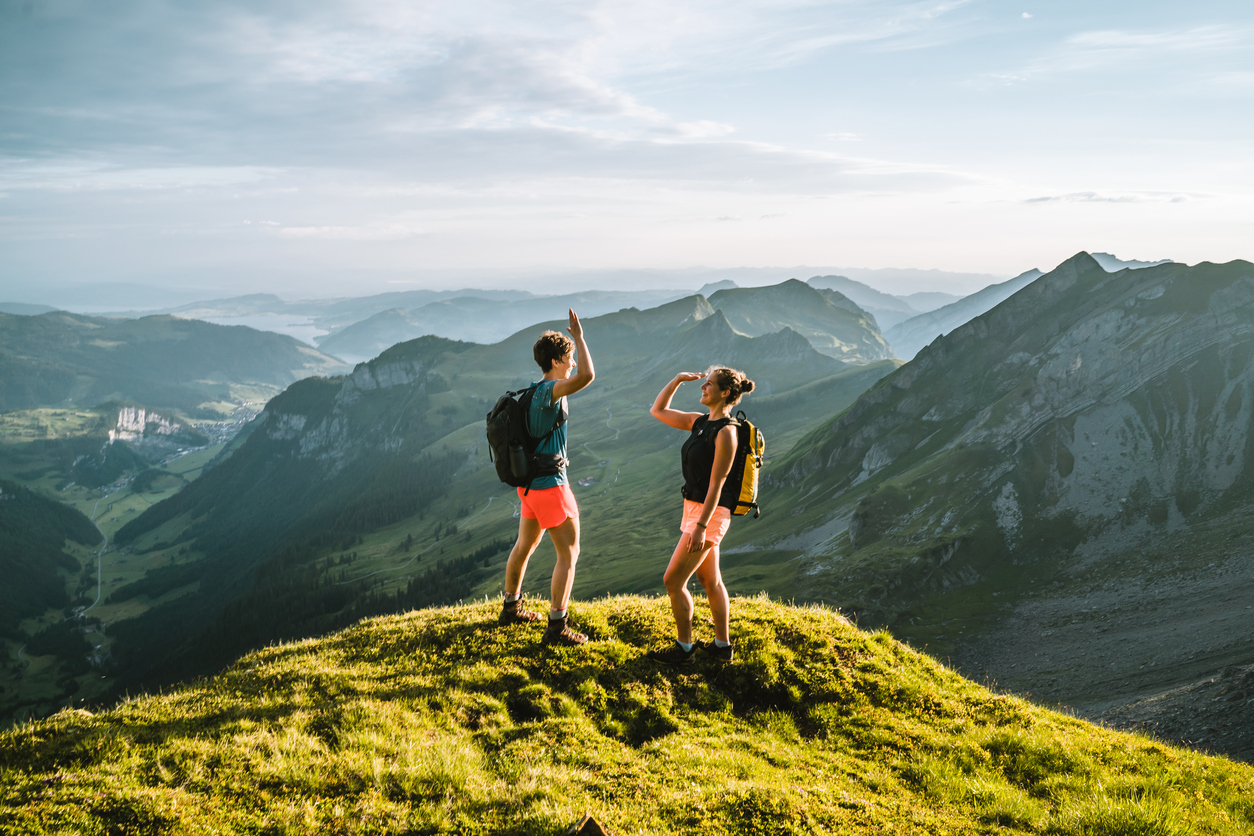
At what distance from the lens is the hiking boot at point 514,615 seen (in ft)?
43.3

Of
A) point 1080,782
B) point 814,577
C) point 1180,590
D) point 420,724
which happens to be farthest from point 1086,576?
point 420,724

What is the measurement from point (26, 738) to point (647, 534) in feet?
489

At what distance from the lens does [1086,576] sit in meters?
80.5

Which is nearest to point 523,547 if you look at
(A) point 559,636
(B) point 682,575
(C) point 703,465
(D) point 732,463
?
(A) point 559,636

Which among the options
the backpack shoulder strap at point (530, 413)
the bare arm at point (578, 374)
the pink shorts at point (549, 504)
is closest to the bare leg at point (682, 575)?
the pink shorts at point (549, 504)

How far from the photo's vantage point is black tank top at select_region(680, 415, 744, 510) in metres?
11.1

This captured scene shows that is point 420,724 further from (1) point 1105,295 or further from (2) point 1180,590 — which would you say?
(1) point 1105,295

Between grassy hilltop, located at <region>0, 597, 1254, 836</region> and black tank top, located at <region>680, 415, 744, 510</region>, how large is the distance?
3.51m

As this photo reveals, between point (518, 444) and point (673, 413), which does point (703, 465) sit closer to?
point (673, 413)

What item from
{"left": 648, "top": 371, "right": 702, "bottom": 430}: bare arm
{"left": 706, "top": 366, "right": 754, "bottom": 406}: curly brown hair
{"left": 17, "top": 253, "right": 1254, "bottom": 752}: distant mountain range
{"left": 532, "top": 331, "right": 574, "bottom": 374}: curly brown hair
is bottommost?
{"left": 17, "top": 253, "right": 1254, "bottom": 752}: distant mountain range

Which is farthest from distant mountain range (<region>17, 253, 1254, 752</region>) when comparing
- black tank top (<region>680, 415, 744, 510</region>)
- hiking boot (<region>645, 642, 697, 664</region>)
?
black tank top (<region>680, 415, 744, 510</region>)

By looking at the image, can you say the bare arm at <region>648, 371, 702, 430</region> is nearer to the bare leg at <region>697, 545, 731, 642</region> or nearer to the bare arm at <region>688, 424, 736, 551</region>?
the bare arm at <region>688, 424, 736, 551</region>

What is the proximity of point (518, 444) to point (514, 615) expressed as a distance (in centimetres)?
414

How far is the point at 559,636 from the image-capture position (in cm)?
1241
